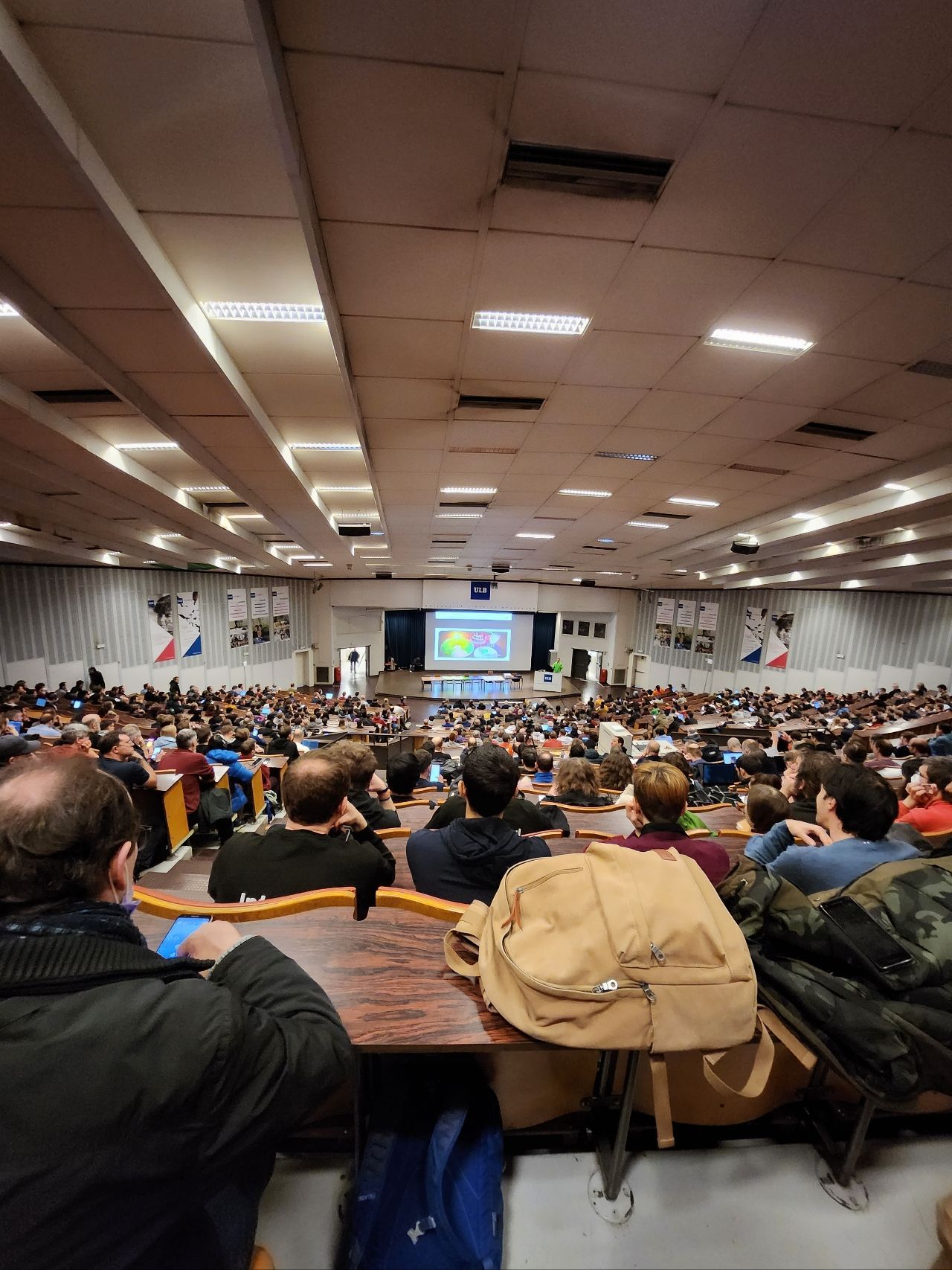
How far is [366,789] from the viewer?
351 cm

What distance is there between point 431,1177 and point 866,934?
1.26 metres

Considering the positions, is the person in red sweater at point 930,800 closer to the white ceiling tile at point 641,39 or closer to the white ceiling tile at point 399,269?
the white ceiling tile at point 641,39

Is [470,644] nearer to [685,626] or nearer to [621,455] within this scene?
[685,626]

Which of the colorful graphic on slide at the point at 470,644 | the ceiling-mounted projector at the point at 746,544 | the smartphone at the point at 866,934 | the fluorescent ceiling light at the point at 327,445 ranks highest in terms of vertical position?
the fluorescent ceiling light at the point at 327,445

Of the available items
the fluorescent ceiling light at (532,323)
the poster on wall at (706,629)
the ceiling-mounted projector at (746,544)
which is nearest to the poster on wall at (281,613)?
the ceiling-mounted projector at (746,544)

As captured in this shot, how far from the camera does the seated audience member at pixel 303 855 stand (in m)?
1.91

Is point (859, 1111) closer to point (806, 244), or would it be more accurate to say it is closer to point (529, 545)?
point (806, 244)

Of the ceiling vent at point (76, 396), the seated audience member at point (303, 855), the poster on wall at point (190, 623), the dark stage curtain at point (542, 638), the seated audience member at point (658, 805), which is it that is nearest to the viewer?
the seated audience member at point (303, 855)

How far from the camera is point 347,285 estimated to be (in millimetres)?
2707

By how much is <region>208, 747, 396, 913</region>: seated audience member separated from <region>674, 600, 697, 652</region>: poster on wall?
2097cm

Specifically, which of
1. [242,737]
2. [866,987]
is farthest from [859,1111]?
[242,737]

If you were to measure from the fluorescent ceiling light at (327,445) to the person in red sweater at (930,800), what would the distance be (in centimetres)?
568

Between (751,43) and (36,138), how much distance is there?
8.01 feet

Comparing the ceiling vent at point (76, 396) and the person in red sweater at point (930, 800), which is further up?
the ceiling vent at point (76, 396)
